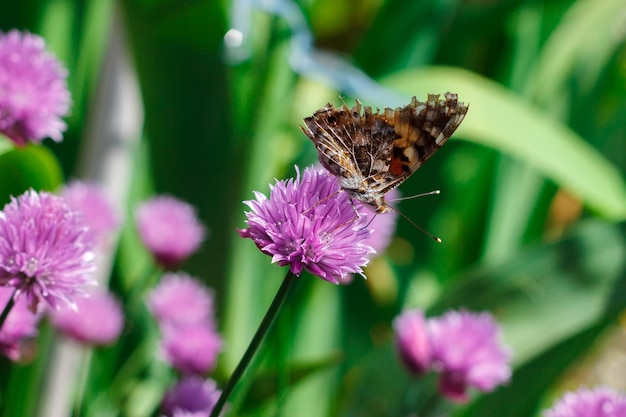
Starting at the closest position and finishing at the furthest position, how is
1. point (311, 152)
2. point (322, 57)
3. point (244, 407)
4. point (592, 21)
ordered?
1. point (244, 407)
2. point (311, 152)
3. point (322, 57)
4. point (592, 21)

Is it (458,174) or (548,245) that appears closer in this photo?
(548,245)

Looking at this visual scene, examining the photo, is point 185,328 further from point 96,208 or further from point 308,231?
point 308,231

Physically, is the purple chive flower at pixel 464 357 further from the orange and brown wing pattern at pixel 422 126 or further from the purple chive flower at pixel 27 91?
→ the purple chive flower at pixel 27 91

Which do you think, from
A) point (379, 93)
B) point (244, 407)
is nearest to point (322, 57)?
point (379, 93)

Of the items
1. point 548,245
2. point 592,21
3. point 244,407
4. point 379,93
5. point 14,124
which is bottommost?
point 244,407

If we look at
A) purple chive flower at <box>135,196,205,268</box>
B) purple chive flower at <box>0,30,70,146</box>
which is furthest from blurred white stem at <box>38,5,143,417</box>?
purple chive flower at <box>0,30,70,146</box>

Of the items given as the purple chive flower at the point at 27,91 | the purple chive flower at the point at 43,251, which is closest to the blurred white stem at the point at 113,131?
the purple chive flower at the point at 27,91

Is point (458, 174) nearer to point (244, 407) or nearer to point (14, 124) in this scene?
point (244, 407)

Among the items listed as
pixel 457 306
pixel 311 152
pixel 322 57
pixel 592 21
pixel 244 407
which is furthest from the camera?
pixel 592 21
